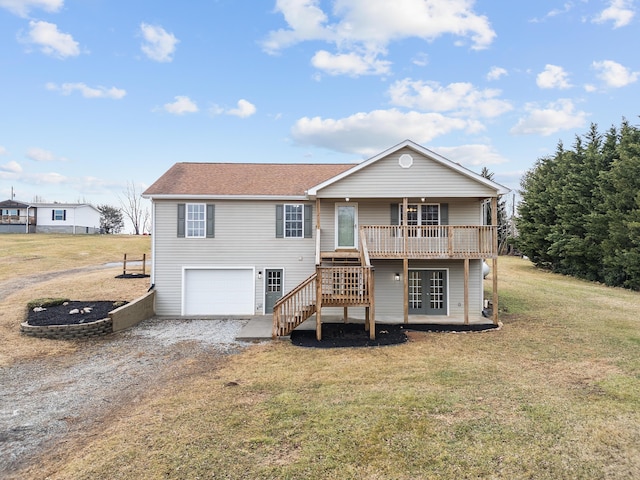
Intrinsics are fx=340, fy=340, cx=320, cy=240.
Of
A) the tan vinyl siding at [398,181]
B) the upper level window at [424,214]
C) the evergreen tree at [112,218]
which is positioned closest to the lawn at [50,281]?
the tan vinyl siding at [398,181]

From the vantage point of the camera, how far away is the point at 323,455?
4.65 metres

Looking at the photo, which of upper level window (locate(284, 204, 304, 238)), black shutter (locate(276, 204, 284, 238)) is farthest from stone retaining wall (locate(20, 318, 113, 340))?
upper level window (locate(284, 204, 304, 238))

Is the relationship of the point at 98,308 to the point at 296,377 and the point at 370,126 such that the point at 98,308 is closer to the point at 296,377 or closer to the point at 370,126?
the point at 296,377

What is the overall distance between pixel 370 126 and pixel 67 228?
38.5 metres

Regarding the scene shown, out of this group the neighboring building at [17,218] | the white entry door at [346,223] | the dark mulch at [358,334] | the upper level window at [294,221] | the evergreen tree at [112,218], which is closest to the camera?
the dark mulch at [358,334]

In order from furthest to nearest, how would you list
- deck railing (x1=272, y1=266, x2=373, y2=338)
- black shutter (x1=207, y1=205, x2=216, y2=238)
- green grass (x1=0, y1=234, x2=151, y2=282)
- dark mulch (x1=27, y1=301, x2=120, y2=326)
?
green grass (x1=0, y1=234, x2=151, y2=282), black shutter (x1=207, y1=205, x2=216, y2=238), dark mulch (x1=27, y1=301, x2=120, y2=326), deck railing (x1=272, y1=266, x2=373, y2=338)

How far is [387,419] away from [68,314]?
464 inches

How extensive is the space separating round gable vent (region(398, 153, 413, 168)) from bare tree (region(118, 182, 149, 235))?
61.1 meters

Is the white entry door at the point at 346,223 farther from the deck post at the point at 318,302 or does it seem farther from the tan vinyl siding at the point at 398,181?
the deck post at the point at 318,302

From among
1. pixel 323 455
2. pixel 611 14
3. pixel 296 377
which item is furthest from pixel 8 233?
pixel 611 14

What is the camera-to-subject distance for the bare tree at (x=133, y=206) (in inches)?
2436

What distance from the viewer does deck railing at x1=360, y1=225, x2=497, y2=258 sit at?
12.4 metres

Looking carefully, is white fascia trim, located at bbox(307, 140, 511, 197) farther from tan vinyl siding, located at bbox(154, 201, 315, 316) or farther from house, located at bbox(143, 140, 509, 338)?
tan vinyl siding, located at bbox(154, 201, 315, 316)

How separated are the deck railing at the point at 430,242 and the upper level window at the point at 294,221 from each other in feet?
9.28
